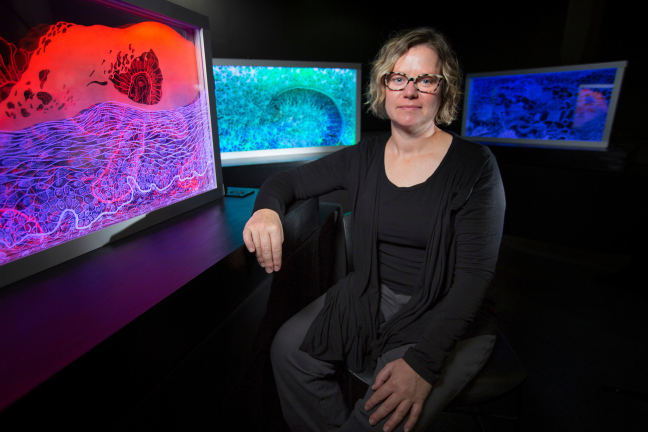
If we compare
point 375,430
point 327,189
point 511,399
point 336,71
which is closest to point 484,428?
point 511,399

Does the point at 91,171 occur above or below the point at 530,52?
below

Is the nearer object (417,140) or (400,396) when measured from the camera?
(400,396)

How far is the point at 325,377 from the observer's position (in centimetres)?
116

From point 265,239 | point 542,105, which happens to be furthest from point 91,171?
point 542,105

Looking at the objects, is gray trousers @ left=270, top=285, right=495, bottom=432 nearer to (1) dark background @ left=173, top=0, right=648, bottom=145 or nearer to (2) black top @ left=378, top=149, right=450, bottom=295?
(2) black top @ left=378, top=149, right=450, bottom=295

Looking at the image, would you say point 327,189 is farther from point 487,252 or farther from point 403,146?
point 487,252

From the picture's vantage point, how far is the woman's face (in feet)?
3.91

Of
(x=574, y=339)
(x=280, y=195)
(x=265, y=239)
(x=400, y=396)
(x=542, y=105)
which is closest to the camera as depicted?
(x=400, y=396)

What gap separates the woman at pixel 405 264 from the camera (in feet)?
3.23

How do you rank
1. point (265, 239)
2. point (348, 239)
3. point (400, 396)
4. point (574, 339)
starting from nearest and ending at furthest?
1. point (400, 396)
2. point (265, 239)
3. point (348, 239)
4. point (574, 339)

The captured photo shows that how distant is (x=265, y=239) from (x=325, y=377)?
51 cm

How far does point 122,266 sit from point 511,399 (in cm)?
179

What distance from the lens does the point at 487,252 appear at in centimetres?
108

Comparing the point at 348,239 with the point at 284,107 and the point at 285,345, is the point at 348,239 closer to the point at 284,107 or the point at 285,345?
the point at 285,345
